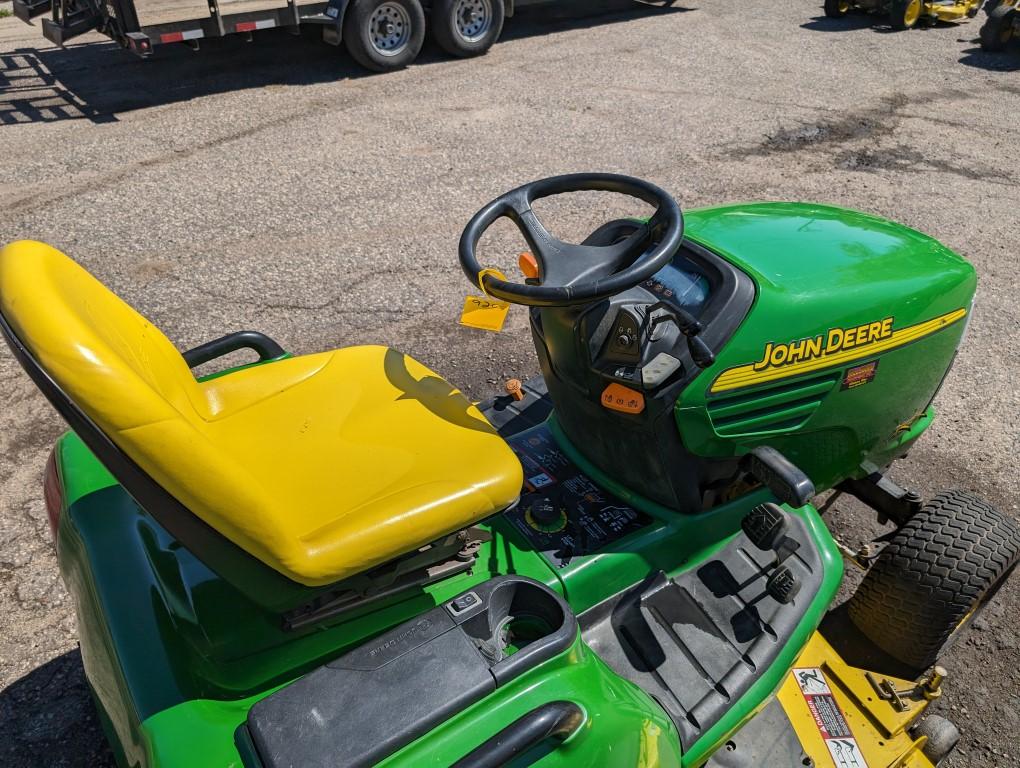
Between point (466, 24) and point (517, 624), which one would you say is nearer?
point (517, 624)

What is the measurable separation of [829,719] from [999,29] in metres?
9.35

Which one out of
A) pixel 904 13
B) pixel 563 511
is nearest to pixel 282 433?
pixel 563 511

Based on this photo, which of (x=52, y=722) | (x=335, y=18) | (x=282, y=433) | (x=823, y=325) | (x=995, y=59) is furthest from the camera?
(x=995, y=59)

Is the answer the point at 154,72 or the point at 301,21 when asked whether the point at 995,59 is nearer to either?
the point at 301,21

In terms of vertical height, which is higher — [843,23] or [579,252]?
[579,252]

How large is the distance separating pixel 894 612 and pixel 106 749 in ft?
7.61

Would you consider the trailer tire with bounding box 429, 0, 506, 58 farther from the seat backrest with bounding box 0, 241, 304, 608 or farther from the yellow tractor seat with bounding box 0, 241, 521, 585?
the seat backrest with bounding box 0, 241, 304, 608

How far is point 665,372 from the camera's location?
2.03m

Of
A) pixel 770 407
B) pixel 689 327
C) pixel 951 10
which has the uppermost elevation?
pixel 689 327

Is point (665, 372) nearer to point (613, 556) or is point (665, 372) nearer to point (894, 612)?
point (613, 556)

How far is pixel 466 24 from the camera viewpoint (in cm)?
859

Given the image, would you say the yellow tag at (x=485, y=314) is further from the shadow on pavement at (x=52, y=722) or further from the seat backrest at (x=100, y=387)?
the shadow on pavement at (x=52, y=722)

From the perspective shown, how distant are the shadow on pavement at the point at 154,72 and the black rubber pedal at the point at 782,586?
678 cm

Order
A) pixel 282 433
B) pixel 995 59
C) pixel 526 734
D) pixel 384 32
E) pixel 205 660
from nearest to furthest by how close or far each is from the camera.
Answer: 1. pixel 526 734
2. pixel 205 660
3. pixel 282 433
4. pixel 384 32
5. pixel 995 59
